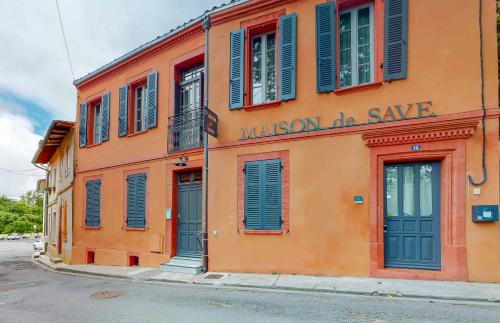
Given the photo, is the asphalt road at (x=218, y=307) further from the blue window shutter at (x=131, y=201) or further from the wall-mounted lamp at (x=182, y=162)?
the blue window shutter at (x=131, y=201)

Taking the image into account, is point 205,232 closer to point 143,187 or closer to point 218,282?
point 218,282

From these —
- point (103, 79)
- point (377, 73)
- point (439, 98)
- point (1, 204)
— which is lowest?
point (1, 204)

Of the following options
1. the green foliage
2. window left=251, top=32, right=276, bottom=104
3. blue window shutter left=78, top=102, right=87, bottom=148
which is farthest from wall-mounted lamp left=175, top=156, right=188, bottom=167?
the green foliage

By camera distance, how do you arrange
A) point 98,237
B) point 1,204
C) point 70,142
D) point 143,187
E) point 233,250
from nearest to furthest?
1. point 233,250
2. point 143,187
3. point 98,237
4. point 70,142
5. point 1,204

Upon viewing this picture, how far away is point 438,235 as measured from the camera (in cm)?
734

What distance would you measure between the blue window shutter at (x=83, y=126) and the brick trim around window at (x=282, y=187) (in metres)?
8.43

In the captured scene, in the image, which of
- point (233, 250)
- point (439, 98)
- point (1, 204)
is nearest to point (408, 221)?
point (439, 98)

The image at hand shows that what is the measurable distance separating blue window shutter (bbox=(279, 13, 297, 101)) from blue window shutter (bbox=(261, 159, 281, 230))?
67.6 inches

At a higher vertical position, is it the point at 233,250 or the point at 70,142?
the point at 70,142

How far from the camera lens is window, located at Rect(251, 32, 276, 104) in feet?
30.9

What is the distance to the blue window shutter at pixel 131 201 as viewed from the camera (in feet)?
39.4

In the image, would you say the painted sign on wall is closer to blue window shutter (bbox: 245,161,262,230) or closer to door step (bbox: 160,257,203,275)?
blue window shutter (bbox: 245,161,262,230)

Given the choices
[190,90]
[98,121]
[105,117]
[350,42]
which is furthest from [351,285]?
[98,121]

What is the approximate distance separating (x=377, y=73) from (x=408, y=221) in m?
3.26
